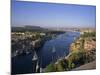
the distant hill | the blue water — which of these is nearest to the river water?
the blue water

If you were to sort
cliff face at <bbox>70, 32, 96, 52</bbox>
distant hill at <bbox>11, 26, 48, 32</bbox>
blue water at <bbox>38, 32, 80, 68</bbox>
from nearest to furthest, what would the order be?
distant hill at <bbox>11, 26, 48, 32</bbox> < blue water at <bbox>38, 32, 80, 68</bbox> < cliff face at <bbox>70, 32, 96, 52</bbox>

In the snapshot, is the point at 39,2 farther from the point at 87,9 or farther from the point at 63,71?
the point at 63,71

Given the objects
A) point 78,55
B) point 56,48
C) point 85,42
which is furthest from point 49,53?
point 85,42

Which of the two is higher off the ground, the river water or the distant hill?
the distant hill

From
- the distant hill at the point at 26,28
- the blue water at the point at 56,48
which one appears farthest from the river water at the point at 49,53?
the distant hill at the point at 26,28

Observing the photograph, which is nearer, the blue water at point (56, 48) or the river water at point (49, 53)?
the river water at point (49, 53)

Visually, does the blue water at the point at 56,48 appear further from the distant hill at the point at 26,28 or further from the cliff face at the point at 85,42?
the distant hill at the point at 26,28

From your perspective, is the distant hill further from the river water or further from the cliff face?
the cliff face

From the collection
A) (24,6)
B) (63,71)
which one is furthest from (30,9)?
(63,71)
